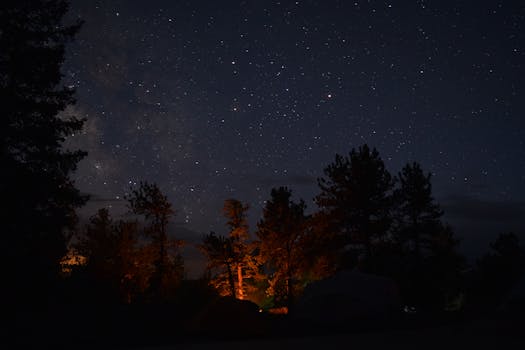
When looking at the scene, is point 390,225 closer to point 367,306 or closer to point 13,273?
point 367,306

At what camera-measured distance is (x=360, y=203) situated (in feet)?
101

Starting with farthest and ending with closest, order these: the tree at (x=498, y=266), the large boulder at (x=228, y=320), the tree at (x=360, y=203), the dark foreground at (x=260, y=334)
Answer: the tree at (x=498, y=266) → the tree at (x=360, y=203) → the large boulder at (x=228, y=320) → the dark foreground at (x=260, y=334)

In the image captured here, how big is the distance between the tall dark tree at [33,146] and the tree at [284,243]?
2024cm

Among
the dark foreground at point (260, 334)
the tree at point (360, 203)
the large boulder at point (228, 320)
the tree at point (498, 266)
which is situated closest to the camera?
the dark foreground at point (260, 334)

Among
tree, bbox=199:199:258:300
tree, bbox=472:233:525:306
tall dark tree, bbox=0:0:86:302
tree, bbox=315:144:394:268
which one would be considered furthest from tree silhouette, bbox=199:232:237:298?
tree, bbox=472:233:525:306

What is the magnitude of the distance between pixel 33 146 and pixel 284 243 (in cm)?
2249

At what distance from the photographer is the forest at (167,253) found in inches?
545

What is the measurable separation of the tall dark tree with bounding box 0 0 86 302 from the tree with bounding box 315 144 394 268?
1940cm

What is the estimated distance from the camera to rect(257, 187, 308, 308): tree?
33.9 m

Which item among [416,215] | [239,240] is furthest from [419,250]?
[239,240]

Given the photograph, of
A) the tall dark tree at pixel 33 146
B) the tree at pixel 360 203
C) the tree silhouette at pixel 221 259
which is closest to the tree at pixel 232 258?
the tree silhouette at pixel 221 259

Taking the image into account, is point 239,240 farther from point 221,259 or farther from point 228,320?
point 228,320

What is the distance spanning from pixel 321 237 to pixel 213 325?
65.7 ft

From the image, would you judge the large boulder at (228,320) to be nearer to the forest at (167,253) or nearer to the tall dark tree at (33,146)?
the forest at (167,253)
